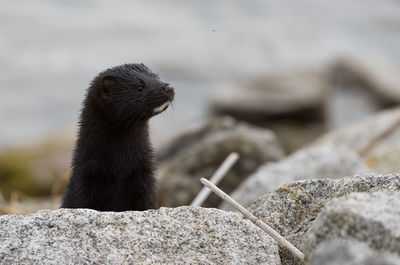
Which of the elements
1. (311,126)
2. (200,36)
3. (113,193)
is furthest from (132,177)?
(200,36)

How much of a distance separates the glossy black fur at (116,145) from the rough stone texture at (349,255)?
8.44 feet

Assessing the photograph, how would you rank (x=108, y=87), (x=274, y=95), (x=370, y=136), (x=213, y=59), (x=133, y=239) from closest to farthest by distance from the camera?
(x=133, y=239) → (x=108, y=87) → (x=370, y=136) → (x=274, y=95) → (x=213, y=59)

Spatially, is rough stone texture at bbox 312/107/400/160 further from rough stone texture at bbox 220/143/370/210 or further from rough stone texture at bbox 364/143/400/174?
rough stone texture at bbox 220/143/370/210

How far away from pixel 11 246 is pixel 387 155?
4.21 m

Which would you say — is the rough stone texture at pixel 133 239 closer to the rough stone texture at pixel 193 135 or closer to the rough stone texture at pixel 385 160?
the rough stone texture at pixel 385 160

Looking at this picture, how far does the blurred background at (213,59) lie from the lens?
1527 centimetres

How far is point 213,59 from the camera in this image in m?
20.7

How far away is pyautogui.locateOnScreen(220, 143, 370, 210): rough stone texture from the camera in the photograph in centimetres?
605

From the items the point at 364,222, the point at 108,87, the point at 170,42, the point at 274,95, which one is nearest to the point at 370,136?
the point at 108,87

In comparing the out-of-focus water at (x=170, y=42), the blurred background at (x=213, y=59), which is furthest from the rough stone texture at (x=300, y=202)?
the out-of-focus water at (x=170, y=42)

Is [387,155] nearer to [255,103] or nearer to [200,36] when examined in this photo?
[255,103]

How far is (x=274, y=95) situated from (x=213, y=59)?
5.40m

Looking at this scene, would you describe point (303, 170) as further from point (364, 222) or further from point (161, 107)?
point (364, 222)

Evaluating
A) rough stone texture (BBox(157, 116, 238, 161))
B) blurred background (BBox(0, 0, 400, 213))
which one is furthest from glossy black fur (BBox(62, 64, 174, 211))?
blurred background (BBox(0, 0, 400, 213))
